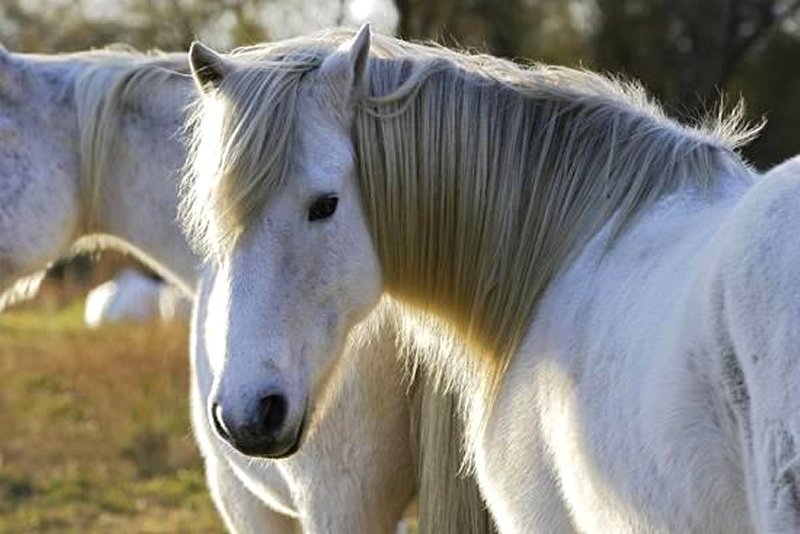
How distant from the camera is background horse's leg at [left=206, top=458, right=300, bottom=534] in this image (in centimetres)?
388

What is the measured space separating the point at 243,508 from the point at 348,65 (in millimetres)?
1580

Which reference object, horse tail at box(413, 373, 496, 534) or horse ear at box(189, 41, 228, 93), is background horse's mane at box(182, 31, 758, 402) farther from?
horse tail at box(413, 373, 496, 534)

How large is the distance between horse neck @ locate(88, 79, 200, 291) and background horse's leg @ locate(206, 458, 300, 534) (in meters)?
0.56

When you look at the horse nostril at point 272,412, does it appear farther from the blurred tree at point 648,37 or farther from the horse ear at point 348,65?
the blurred tree at point 648,37

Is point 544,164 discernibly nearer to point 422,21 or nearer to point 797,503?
point 797,503

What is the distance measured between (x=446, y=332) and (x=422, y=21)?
463 inches

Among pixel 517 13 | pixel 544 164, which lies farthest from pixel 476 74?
pixel 517 13

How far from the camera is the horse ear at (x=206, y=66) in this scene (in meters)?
2.78

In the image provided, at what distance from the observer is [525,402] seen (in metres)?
2.67

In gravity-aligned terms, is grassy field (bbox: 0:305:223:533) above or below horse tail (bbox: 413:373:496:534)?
below

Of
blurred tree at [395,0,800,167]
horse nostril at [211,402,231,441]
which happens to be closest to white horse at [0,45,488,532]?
horse nostril at [211,402,231,441]

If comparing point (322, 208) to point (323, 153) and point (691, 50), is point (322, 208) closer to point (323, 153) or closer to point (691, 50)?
point (323, 153)

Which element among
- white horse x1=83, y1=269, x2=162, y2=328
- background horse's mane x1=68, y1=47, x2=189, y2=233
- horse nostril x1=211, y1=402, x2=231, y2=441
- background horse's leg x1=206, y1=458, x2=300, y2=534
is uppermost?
background horse's mane x1=68, y1=47, x2=189, y2=233

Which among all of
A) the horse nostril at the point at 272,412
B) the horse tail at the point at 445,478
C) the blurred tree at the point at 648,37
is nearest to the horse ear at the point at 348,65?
the horse nostril at the point at 272,412
